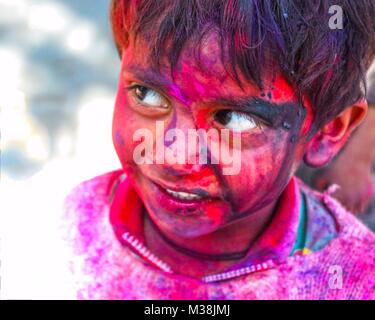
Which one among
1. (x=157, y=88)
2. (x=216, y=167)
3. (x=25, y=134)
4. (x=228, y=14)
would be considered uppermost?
(x=228, y=14)

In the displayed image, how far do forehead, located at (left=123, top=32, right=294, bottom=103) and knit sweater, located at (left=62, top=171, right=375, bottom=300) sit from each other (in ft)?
1.09

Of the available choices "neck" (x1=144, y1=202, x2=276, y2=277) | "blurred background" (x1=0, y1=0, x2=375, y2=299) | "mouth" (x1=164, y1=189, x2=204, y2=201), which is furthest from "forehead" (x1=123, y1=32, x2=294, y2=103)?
"blurred background" (x1=0, y1=0, x2=375, y2=299)

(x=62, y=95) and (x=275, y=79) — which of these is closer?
(x=275, y=79)

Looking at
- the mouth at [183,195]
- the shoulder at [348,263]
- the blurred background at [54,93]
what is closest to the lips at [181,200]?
the mouth at [183,195]

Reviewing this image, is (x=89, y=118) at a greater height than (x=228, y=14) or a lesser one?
lesser

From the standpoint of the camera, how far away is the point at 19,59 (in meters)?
1.90

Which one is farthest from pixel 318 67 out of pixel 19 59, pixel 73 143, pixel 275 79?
pixel 19 59

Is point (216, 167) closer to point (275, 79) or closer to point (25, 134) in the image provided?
point (275, 79)

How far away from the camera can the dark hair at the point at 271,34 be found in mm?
792

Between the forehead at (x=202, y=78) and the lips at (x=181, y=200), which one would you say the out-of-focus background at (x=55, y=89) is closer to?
the lips at (x=181, y=200)

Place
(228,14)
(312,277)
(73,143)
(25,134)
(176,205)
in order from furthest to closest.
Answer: (73,143)
(25,134)
(312,277)
(176,205)
(228,14)

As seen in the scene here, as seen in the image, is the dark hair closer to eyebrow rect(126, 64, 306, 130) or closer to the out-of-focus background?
eyebrow rect(126, 64, 306, 130)

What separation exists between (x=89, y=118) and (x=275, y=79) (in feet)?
3.73

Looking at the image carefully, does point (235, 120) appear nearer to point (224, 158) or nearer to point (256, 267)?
point (224, 158)
